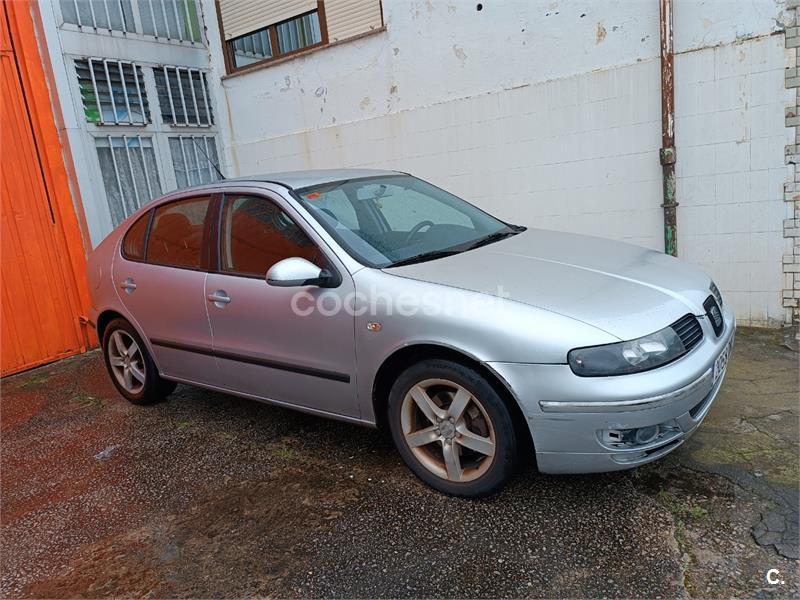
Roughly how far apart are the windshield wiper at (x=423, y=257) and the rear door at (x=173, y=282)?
1.29m

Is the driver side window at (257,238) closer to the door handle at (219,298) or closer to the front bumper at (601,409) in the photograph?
the door handle at (219,298)

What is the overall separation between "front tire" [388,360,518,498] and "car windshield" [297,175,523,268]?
0.65m

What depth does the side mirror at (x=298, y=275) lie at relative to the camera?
290 centimetres

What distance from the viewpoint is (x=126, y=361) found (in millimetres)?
4441

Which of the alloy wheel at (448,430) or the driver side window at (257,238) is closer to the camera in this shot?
the alloy wheel at (448,430)

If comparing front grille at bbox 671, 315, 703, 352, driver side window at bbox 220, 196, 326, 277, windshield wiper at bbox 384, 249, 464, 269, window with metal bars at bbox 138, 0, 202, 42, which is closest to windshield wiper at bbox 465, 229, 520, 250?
windshield wiper at bbox 384, 249, 464, 269

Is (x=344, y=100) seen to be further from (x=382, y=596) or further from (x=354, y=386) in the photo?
(x=382, y=596)

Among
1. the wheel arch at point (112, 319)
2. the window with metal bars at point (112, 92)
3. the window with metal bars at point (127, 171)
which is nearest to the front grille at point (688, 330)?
the wheel arch at point (112, 319)

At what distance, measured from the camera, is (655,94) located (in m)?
5.07

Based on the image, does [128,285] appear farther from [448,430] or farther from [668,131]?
[668,131]

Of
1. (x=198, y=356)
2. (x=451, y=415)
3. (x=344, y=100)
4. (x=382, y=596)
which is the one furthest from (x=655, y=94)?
(x=382, y=596)

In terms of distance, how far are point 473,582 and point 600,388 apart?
2.96ft

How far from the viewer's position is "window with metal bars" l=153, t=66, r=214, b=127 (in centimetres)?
703

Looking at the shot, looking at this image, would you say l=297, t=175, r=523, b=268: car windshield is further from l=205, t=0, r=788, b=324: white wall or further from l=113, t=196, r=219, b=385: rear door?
l=205, t=0, r=788, b=324: white wall
